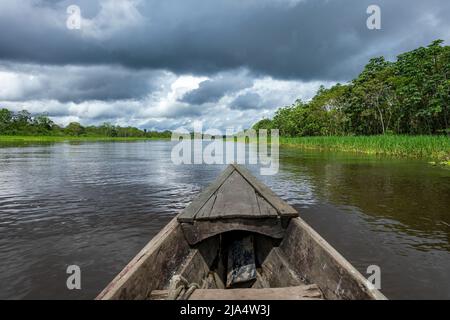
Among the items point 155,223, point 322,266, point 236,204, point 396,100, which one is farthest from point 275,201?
point 396,100

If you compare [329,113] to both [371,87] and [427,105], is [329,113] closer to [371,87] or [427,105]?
[371,87]

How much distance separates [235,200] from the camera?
466 centimetres

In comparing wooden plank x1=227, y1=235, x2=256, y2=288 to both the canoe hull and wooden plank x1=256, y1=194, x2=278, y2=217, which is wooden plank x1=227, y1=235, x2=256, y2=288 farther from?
wooden plank x1=256, y1=194, x2=278, y2=217

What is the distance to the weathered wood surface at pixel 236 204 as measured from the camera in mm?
3960

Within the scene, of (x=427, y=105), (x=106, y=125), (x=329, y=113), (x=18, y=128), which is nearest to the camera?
(x=427, y=105)

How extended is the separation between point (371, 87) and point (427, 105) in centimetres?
743

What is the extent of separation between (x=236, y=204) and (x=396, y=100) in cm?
3864

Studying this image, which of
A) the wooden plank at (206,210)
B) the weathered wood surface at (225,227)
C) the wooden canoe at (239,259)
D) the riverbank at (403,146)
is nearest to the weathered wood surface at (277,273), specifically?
the wooden canoe at (239,259)

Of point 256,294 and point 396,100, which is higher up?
point 396,100

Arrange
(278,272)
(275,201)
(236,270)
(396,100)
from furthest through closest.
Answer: (396,100) < (275,201) < (236,270) < (278,272)

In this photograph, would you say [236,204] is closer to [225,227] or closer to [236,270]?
[225,227]

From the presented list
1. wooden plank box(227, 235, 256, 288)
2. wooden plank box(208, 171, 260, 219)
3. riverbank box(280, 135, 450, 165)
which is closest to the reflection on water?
wooden plank box(227, 235, 256, 288)
